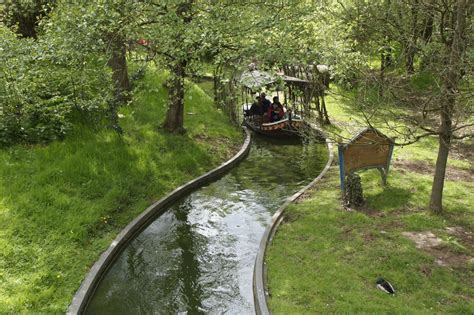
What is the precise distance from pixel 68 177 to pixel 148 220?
2.25m

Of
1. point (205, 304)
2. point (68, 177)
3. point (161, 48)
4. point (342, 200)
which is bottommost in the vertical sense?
point (205, 304)

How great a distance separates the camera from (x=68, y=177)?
1063 cm

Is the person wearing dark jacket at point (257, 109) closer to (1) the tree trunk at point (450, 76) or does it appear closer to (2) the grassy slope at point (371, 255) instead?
(2) the grassy slope at point (371, 255)

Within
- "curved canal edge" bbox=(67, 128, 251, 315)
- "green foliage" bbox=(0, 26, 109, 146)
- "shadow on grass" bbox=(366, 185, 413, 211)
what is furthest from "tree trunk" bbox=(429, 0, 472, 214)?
"green foliage" bbox=(0, 26, 109, 146)

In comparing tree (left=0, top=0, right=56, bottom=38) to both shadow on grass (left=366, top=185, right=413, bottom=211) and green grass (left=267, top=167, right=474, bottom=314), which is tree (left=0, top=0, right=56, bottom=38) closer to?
green grass (left=267, top=167, right=474, bottom=314)

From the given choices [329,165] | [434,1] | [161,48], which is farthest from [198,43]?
[329,165]

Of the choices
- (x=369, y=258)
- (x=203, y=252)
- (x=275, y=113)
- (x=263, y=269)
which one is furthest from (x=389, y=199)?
(x=275, y=113)

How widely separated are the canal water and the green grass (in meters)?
0.90

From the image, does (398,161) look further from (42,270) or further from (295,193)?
(42,270)

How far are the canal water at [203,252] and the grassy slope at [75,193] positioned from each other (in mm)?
679

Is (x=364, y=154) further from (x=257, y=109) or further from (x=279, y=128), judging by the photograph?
(x=257, y=109)

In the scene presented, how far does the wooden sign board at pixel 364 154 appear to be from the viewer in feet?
34.3

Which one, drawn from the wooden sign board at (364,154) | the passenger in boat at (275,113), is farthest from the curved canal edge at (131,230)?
the wooden sign board at (364,154)

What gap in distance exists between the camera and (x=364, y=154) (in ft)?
36.3
